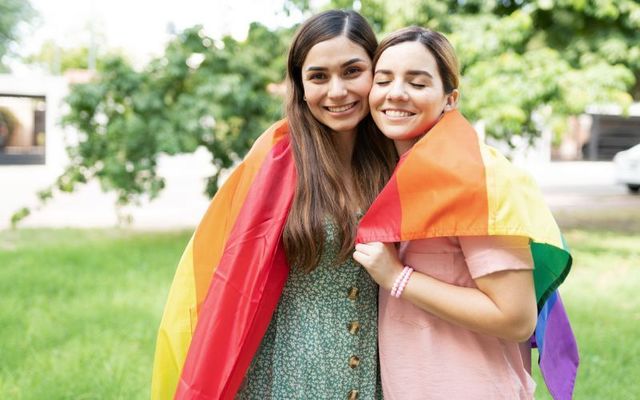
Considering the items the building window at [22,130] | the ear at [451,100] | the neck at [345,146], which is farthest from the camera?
the building window at [22,130]

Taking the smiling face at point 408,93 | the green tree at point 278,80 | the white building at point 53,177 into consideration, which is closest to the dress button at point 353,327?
the smiling face at point 408,93

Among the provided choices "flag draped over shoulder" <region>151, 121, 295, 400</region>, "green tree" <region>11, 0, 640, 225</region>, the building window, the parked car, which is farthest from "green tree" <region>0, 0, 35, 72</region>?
"flag draped over shoulder" <region>151, 121, 295, 400</region>

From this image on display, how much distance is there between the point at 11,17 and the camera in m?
29.8

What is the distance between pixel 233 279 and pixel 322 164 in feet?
1.33

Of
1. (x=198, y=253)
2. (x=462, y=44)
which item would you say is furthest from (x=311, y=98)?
(x=462, y=44)

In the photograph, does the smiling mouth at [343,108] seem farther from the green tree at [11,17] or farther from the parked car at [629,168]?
the green tree at [11,17]

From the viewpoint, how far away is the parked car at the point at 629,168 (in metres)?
17.5

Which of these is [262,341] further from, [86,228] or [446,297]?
[86,228]

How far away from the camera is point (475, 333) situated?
72.7 inches

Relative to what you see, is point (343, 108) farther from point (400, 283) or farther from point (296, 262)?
point (400, 283)

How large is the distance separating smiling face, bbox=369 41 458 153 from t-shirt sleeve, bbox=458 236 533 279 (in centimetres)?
35

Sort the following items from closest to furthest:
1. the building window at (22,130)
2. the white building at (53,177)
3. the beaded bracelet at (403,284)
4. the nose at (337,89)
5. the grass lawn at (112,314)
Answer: the beaded bracelet at (403,284), the nose at (337,89), the grass lawn at (112,314), the white building at (53,177), the building window at (22,130)

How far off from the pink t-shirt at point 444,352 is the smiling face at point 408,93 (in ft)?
0.99

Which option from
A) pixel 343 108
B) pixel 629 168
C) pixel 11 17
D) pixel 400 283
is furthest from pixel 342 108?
pixel 11 17
